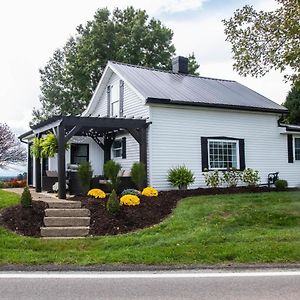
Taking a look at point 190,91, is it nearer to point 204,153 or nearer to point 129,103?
point 129,103

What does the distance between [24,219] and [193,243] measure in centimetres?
450

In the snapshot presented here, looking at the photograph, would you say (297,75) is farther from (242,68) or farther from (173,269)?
(173,269)

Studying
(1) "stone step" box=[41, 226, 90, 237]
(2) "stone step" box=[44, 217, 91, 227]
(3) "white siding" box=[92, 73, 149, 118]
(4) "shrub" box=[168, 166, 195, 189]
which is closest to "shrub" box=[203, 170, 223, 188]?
(4) "shrub" box=[168, 166, 195, 189]

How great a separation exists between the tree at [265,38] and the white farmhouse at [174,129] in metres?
3.98

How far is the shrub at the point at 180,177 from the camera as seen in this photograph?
16.0m

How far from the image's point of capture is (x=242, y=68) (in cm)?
1302

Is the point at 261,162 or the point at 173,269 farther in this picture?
the point at 261,162

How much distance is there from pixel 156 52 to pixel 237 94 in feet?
51.7

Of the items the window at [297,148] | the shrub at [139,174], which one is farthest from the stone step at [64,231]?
the window at [297,148]

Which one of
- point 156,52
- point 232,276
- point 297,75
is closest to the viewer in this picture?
point 232,276

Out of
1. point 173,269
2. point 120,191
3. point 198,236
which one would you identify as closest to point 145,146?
point 120,191

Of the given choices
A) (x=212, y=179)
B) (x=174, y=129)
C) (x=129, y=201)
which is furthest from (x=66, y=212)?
(x=212, y=179)

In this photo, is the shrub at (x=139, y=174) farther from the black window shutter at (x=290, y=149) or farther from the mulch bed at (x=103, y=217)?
the black window shutter at (x=290, y=149)

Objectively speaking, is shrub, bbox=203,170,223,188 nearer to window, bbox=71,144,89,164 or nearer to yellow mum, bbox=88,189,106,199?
yellow mum, bbox=88,189,106,199
